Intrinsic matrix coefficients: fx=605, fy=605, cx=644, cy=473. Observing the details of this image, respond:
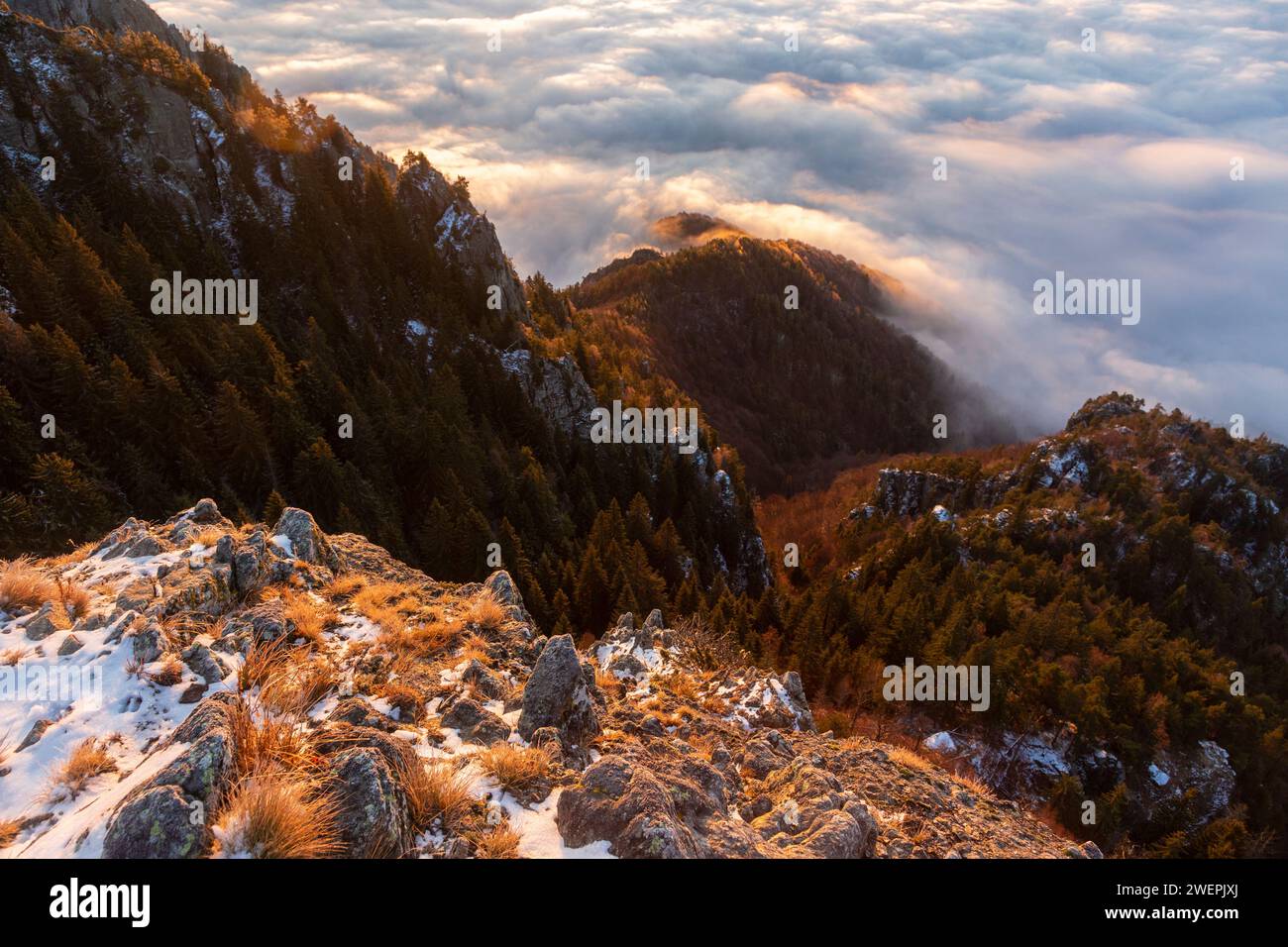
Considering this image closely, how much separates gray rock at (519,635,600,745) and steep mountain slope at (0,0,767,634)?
1185 inches

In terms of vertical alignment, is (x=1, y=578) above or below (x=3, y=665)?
above

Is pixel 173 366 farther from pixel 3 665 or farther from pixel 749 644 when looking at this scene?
pixel 749 644

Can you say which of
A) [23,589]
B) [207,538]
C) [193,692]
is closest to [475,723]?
[193,692]

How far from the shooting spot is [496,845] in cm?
684

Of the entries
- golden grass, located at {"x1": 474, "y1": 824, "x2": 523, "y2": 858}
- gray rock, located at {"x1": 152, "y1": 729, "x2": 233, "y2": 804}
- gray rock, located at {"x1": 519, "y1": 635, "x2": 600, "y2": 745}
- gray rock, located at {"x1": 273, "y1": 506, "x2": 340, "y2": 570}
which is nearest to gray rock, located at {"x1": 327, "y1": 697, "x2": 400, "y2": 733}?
gray rock, located at {"x1": 152, "y1": 729, "x2": 233, "y2": 804}

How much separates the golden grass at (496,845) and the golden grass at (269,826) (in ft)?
5.30

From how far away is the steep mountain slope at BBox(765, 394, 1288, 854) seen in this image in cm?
4944

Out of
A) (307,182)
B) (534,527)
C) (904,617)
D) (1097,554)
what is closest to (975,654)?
(904,617)

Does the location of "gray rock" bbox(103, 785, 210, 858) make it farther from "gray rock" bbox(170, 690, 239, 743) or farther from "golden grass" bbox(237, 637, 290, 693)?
"golden grass" bbox(237, 637, 290, 693)

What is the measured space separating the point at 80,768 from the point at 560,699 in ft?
20.7

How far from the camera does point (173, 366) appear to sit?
4122 cm

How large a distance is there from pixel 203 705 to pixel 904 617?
60.0 meters

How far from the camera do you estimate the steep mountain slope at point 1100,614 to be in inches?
1946
